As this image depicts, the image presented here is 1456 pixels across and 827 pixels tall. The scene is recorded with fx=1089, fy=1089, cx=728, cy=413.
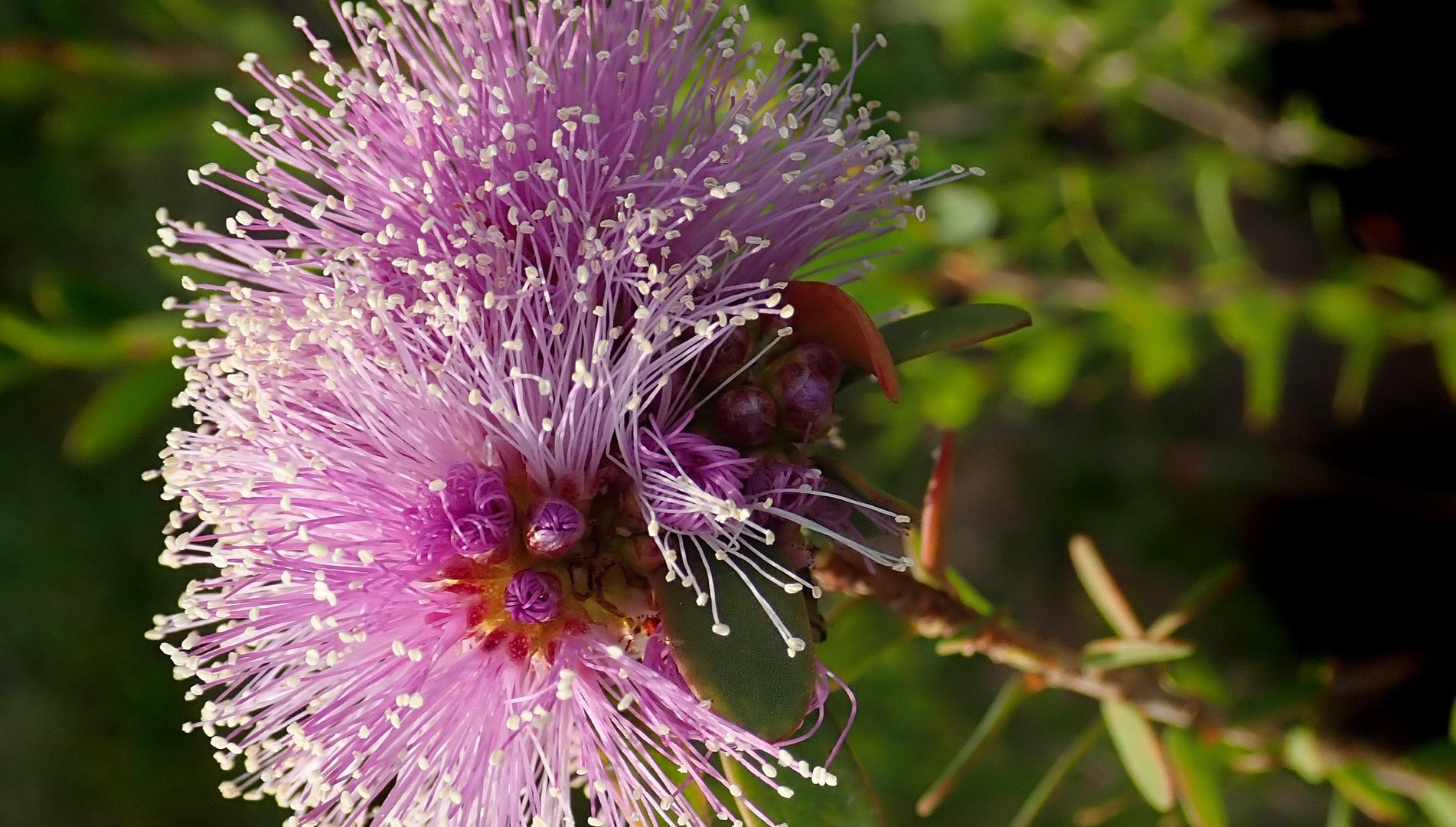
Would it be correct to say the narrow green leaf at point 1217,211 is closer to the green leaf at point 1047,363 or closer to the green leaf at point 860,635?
the green leaf at point 1047,363

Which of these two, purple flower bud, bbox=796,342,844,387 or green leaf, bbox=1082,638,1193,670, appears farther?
green leaf, bbox=1082,638,1193,670

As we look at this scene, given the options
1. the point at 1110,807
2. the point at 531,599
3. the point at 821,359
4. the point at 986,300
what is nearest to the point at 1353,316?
the point at 986,300

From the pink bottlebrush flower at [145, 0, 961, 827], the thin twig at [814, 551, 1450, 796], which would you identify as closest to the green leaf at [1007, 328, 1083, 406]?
the thin twig at [814, 551, 1450, 796]

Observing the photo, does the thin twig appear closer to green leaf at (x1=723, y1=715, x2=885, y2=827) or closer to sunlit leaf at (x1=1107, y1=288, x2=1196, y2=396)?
green leaf at (x1=723, y1=715, x2=885, y2=827)

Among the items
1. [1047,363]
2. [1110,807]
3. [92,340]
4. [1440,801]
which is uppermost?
[92,340]

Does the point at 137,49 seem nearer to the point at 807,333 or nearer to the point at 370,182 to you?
the point at 370,182

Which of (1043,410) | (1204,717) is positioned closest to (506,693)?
(1204,717)

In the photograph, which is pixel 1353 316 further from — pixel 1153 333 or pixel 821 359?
pixel 821 359
